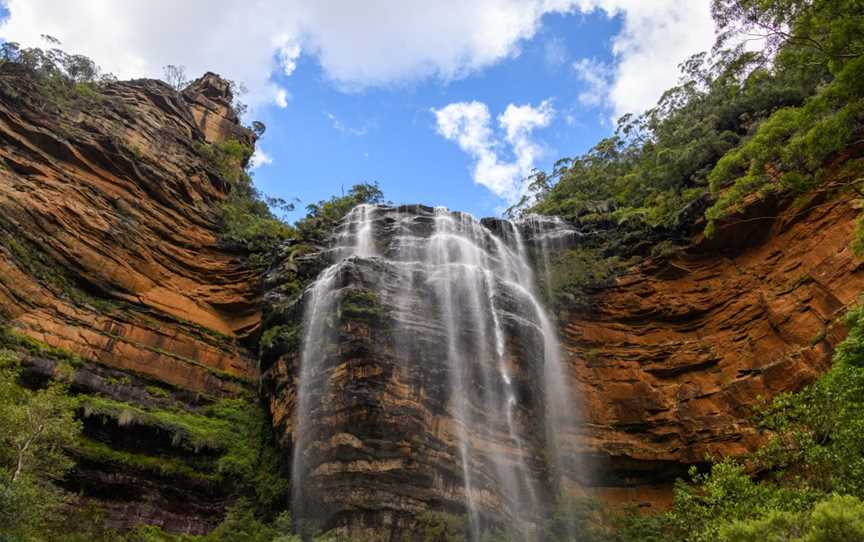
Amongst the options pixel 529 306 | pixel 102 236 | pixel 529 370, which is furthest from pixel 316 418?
pixel 102 236

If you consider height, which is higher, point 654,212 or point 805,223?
point 654,212

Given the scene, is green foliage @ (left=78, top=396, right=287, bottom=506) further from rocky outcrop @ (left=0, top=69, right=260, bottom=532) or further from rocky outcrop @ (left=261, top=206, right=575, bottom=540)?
rocky outcrop @ (left=261, top=206, right=575, bottom=540)

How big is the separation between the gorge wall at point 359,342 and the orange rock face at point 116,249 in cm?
7

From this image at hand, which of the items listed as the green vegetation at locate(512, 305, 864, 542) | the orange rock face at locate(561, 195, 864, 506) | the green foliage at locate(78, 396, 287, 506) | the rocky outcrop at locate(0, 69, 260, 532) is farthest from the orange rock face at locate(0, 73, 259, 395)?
the green vegetation at locate(512, 305, 864, 542)

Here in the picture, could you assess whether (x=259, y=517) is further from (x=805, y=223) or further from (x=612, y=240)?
(x=805, y=223)

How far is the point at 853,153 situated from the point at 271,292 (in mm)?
19655

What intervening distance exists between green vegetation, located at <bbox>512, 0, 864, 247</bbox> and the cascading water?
712 centimetres

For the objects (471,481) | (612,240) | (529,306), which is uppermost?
(612,240)

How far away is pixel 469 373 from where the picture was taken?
1794 cm

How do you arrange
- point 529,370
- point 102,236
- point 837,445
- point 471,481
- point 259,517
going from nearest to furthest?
1. point 837,445
2. point 471,481
3. point 259,517
4. point 529,370
5. point 102,236

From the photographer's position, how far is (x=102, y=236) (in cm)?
2156

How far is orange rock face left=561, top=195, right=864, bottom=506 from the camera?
17.7 meters

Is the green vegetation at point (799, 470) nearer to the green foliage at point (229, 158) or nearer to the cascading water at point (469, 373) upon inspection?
the cascading water at point (469, 373)

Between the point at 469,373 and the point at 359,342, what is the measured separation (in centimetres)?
340
